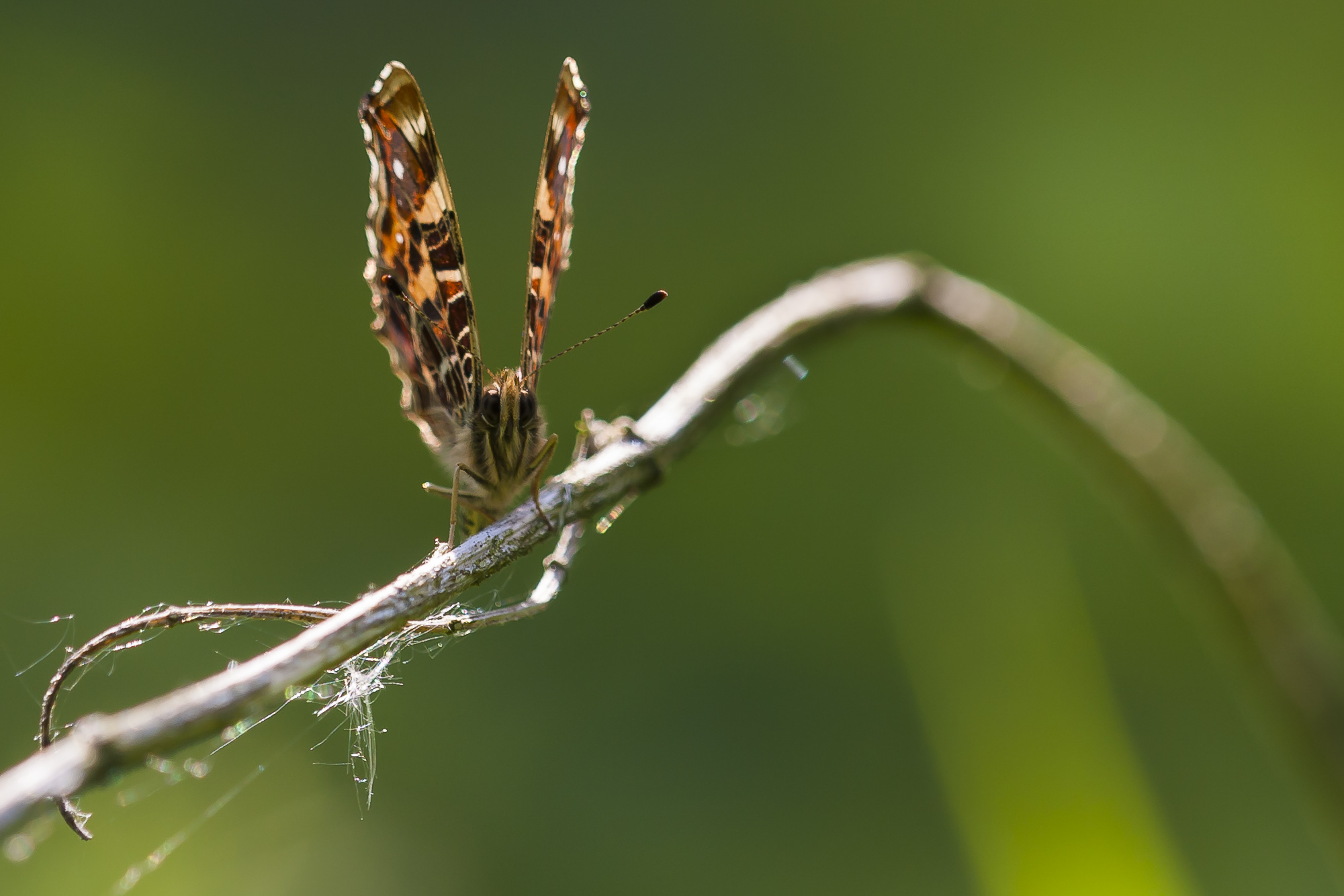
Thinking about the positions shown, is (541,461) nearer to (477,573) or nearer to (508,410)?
(508,410)

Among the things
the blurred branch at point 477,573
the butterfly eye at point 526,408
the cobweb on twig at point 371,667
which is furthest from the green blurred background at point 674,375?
the cobweb on twig at point 371,667

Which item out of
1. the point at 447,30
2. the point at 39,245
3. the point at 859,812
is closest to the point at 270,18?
the point at 447,30

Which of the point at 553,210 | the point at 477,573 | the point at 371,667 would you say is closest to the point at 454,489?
the point at 371,667

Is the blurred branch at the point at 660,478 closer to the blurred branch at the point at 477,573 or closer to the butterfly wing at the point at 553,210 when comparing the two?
the blurred branch at the point at 477,573

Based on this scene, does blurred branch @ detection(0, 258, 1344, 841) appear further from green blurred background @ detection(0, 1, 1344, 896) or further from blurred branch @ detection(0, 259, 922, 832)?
green blurred background @ detection(0, 1, 1344, 896)

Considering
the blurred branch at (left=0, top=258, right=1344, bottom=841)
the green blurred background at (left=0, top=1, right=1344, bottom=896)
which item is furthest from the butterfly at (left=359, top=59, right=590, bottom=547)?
the green blurred background at (left=0, top=1, right=1344, bottom=896)

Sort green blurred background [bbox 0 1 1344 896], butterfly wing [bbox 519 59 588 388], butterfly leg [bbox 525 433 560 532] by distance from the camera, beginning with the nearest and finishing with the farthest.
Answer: butterfly leg [bbox 525 433 560 532] < butterfly wing [bbox 519 59 588 388] < green blurred background [bbox 0 1 1344 896]

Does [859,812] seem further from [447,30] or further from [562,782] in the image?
[447,30]
